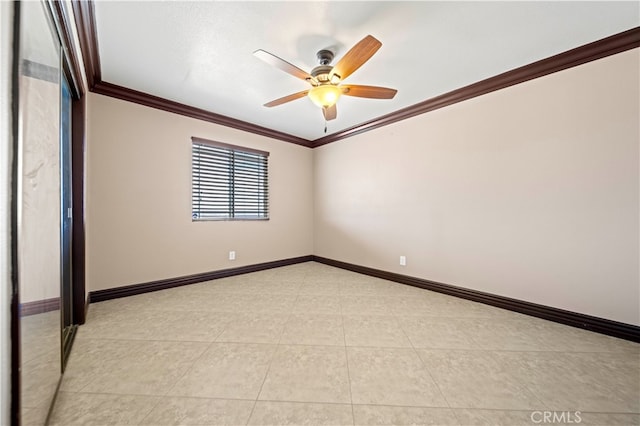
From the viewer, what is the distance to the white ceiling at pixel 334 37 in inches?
64.4

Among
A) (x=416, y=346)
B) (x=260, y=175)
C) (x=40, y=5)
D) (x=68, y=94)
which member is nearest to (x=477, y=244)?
(x=416, y=346)

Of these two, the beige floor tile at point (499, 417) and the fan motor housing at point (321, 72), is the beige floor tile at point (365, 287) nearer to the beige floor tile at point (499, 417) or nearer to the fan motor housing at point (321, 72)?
the beige floor tile at point (499, 417)

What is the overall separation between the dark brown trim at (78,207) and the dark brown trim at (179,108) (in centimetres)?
61

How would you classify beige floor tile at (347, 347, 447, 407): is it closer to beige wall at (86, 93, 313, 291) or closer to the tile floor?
the tile floor

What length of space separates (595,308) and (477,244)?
3.13ft

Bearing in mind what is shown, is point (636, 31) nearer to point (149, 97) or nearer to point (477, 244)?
point (477, 244)

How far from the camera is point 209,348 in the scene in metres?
1.73

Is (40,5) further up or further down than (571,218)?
further up

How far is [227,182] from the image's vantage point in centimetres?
362

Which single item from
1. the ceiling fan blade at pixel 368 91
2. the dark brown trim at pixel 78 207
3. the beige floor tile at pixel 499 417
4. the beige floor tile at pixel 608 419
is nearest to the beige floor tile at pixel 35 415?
the dark brown trim at pixel 78 207

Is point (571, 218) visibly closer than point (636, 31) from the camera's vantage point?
No

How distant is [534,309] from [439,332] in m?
1.06

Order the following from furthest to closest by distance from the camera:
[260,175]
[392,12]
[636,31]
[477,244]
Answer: [260,175] < [477,244] < [636,31] < [392,12]

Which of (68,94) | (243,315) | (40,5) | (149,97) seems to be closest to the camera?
(40,5)
